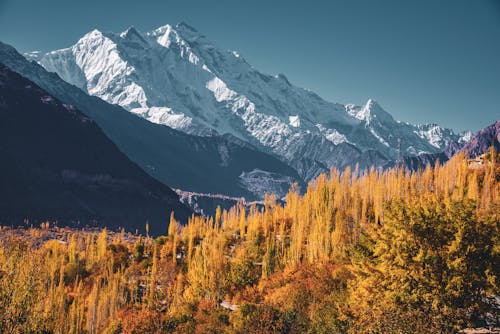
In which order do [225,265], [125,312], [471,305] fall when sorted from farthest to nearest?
1. [225,265]
2. [125,312]
3. [471,305]

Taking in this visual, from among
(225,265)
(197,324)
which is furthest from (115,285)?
(197,324)

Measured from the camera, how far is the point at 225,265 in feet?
361

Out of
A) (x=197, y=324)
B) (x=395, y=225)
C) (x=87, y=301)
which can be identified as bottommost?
(x=87, y=301)

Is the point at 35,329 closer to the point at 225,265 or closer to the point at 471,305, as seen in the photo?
the point at 471,305

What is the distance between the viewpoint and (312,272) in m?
84.8

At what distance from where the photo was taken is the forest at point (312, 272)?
149 ft

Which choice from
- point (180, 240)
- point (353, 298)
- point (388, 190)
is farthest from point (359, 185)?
point (353, 298)

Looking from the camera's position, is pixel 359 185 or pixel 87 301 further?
pixel 359 185

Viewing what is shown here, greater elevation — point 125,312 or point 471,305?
point 471,305

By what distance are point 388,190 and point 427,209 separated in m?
62.6

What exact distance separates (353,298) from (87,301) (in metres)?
78.5

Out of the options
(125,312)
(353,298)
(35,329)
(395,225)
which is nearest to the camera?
(35,329)

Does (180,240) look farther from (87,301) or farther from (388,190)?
(388,190)

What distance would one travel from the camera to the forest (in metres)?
45.4
